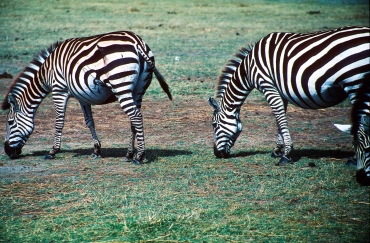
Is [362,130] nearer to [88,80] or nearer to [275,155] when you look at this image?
[275,155]

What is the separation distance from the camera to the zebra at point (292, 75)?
276 inches

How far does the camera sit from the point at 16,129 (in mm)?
8672

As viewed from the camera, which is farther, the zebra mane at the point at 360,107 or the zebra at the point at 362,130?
the zebra mane at the point at 360,107

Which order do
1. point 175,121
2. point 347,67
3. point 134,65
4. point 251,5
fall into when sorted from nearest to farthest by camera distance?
point 347,67 → point 134,65 → point 175,121 → point 251,5

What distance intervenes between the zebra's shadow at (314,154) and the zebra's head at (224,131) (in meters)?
0.22

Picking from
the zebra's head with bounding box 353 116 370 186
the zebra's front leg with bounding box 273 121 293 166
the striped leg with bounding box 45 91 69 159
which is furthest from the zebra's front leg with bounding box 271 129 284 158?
the striped leg with bounding box 45 91 69 159

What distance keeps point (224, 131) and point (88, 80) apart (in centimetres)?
202

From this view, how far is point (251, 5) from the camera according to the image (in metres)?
35.0

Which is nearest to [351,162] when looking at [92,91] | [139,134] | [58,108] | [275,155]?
[275,155]

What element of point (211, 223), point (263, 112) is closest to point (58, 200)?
point (211, 223)

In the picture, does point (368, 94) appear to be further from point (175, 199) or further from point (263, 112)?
point (263, 112)

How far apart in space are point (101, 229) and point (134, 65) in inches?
113

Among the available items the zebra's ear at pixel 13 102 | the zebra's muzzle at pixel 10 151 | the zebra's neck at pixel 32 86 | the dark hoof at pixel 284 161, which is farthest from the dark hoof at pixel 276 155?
the zebra's ear at pixel 13 102

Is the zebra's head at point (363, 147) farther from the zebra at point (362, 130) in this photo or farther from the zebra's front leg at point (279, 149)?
the zebra's front leg at point (279, 149)
